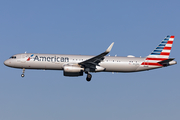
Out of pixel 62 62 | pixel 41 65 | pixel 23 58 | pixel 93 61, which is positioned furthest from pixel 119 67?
pixel 23 58

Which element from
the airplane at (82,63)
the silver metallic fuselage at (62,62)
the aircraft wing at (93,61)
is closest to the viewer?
the aircraft wing at (93,61)

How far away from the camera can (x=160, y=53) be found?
193 ft

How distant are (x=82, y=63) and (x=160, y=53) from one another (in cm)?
1480

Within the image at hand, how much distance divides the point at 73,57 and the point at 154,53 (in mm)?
14509

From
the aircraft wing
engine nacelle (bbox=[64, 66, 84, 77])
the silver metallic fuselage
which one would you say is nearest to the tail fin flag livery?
→ the silver metallic fuselage

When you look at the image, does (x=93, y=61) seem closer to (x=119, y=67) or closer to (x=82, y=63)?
(x=82, y=63)

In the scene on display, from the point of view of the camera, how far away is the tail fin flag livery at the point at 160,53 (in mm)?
57094

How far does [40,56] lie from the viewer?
2143 inches

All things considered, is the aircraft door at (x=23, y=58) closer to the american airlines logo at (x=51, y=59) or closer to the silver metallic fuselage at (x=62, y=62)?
the silver metallic fuselage at (x=62, y=62)

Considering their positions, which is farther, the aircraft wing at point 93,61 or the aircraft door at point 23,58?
the aircraft door at point 23,58

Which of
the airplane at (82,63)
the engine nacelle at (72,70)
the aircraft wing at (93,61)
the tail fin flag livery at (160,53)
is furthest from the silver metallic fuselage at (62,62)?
the tail fin flag livery at (160,53)

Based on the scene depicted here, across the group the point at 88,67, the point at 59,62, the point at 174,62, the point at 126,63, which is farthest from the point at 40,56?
the point at 174,62

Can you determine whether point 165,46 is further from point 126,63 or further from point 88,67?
point 88,67

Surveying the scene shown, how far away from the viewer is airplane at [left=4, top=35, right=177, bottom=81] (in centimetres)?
5388
